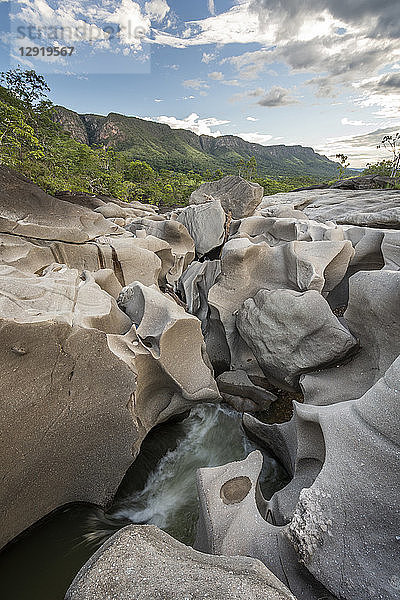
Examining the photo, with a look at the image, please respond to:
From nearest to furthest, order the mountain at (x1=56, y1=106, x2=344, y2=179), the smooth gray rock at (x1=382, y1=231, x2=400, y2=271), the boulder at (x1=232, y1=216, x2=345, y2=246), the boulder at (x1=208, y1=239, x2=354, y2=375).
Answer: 1. the smooth gray rock at (x1=382, y1=231, x2=400, y2=271)
2. the boulder at (x1=208, y1=239, x2=354, y2=375)
3. the boulder at (x1=232, y1=216, x2=345, y2=246)
4. the mountain at (x1=56, y1=106, x2=344, y2=179)

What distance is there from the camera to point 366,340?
473 centimetres

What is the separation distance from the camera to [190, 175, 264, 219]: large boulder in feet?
39.0

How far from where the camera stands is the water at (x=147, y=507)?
3.40 metres

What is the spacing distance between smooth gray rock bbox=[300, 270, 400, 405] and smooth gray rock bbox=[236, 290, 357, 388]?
185 mm

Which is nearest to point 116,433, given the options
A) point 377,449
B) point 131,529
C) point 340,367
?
point 131,529

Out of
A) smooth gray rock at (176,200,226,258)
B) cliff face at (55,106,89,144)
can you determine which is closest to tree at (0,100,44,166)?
smooth gray rock at (176,200,226,258)

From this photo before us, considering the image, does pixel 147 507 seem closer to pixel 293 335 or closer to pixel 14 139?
pixel 293 335

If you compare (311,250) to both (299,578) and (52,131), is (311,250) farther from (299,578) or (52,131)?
(52,131)

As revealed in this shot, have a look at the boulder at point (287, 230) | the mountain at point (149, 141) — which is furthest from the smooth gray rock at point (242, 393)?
the mountain at point (149, 141)

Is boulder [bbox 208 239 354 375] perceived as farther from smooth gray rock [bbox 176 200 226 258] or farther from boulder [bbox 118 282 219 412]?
smooth gray rock [bbox 176 200 226 258]

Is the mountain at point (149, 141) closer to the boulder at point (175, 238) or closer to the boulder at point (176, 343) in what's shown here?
the boulder at point (175, 238)

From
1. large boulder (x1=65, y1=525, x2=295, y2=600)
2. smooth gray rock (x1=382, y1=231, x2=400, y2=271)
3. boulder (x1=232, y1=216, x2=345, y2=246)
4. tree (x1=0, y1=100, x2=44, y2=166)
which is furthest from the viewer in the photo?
tree (x1=0, y1=100, x2=44, y2=166)

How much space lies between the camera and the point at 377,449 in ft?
8.48

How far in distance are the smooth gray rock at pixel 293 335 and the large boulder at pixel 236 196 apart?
277 inches
